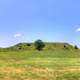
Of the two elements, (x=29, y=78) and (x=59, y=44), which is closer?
(x=29, y=78)

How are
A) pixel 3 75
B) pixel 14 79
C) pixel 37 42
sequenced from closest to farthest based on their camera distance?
pixel 14 79 → pixel 3 75 → pixel 37 42

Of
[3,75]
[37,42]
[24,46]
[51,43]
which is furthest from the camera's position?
[51,43]

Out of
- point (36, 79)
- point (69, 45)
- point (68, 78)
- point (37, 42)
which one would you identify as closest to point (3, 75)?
point (36, 79)

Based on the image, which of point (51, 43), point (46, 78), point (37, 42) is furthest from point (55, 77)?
point (51, 43)

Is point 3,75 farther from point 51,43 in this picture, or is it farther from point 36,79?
point 51,43

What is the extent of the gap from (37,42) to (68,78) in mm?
115296

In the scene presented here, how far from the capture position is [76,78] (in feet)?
80.2

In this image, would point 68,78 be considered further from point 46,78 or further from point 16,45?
point 16,45

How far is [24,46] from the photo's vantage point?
15388cm

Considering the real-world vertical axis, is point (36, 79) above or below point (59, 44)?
below

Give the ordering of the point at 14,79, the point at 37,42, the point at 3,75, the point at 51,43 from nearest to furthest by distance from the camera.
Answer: the point at 14,79 < the point at 3,75 < the point at 37,42 < the point at 51,43

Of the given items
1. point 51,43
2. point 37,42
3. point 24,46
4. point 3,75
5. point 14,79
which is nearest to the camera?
point 14,79

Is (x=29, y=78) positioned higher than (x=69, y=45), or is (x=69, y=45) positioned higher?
(x=69, y=45)

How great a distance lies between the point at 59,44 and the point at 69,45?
6.35 m
